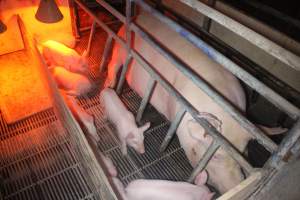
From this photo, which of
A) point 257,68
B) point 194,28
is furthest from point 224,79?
point 194,28

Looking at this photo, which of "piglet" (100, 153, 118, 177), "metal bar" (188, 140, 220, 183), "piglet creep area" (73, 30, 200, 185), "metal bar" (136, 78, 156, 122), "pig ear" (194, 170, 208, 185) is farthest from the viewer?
"metal bar" (136, 78, 156, 122)

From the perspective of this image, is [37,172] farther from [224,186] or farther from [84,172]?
[224,186]

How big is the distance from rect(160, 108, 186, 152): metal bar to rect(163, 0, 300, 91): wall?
1155mm

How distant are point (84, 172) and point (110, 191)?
33.4 inches

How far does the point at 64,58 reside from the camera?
3342mm

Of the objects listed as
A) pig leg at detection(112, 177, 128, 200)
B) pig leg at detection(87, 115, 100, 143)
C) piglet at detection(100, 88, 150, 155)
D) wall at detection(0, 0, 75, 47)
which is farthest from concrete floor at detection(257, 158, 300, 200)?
wall at detection(0, 0, 75, 47)

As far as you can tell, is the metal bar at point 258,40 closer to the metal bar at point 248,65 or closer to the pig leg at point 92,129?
the metal bar at point 248,65

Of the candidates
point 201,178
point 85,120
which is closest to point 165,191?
point 201,178

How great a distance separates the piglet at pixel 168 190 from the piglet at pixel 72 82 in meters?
1.30

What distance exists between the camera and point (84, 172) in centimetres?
256

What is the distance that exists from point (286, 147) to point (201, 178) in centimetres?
95

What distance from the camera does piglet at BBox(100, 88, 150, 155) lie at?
268 centimetres

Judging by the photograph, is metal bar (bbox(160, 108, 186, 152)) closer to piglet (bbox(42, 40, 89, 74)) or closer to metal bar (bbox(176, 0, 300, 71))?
metal bar (bbox(176, 0, 300, 71))

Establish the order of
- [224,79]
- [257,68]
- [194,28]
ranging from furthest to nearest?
[194,28], [257,68], [224,79]
